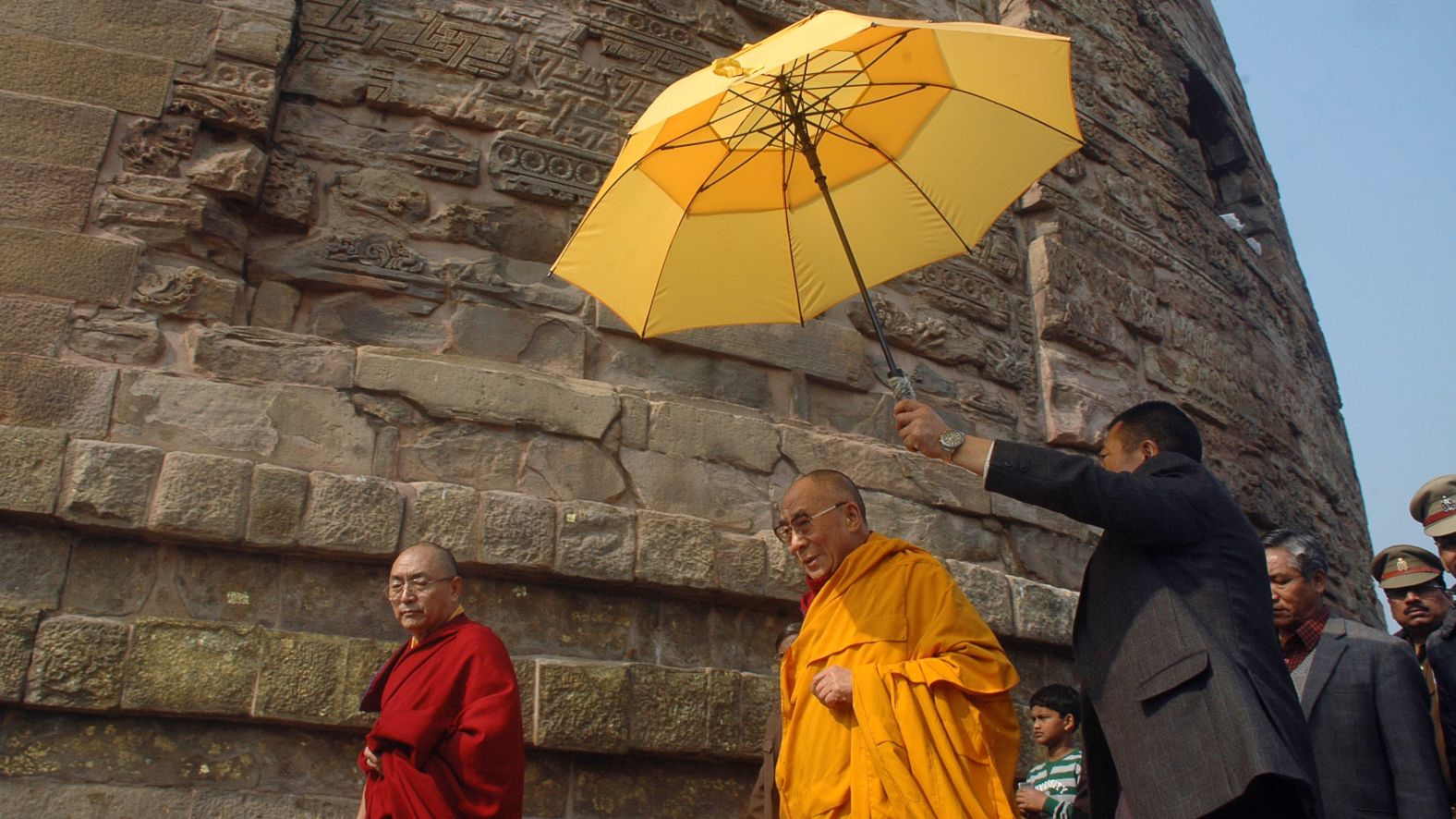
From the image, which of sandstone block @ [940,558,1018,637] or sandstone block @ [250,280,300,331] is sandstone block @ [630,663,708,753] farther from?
sandstone block @ [250,280,300,331]

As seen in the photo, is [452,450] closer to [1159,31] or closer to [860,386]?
[860,386]

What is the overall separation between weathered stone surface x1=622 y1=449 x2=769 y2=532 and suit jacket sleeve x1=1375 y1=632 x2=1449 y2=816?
7.22ft

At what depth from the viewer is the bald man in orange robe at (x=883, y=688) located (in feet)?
9.39

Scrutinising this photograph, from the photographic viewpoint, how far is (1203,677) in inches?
98.6

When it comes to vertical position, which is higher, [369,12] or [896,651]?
[369,12]

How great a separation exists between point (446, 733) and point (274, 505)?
45.0 inches

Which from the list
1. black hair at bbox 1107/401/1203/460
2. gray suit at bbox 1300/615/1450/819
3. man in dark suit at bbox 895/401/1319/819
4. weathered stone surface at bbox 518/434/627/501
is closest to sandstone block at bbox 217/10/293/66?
weathered stone surface at bbox 518/434/627/501

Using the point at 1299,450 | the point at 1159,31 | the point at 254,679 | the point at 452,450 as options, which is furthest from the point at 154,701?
the point at 1159,31

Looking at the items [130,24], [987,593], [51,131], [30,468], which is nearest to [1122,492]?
[987,593]

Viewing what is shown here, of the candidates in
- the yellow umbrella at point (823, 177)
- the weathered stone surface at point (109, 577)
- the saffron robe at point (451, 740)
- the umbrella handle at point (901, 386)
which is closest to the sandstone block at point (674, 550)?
the yellow umbrella at point (823, 177)

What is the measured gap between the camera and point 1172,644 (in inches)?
101

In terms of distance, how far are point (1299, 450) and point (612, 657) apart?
5623 millimetres

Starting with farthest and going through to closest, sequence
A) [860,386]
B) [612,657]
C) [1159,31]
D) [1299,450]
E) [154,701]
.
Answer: [1159,31] < [1299,450] < [860,386] < [612,657] < [154,701]

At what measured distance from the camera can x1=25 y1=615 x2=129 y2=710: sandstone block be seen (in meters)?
3.53
